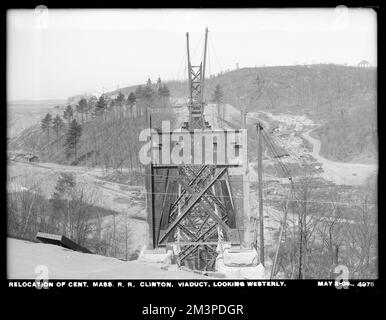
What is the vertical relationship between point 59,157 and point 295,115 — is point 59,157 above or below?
below

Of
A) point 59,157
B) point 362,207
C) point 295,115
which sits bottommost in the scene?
point 362,207

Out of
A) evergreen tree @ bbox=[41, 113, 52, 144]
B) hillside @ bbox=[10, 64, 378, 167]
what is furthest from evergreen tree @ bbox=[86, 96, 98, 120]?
evergreen tree @ bbox=[41, 113, 52, 144]

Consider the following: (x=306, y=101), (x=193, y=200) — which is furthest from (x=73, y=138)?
(x=306, y=101)

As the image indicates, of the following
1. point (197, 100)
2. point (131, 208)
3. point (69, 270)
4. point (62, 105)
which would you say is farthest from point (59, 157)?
point (131, 208)

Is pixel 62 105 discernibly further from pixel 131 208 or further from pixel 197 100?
pixel 131 208

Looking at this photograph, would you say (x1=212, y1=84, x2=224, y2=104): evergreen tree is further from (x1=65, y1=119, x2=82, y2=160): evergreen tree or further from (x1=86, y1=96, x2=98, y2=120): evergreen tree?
(x1=65, y1=119, x2=82, y2=160): evergreen tree

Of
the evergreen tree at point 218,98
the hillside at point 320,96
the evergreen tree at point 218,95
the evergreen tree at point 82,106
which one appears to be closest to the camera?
the hillside at point 320,96

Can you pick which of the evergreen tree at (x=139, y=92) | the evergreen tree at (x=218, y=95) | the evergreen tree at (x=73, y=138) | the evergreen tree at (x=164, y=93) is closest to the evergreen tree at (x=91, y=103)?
the evergreen tree at (x=73, y=138)

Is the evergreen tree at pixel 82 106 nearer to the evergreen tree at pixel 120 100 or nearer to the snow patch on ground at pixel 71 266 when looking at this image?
the evergreen tree at pixel 120 100
